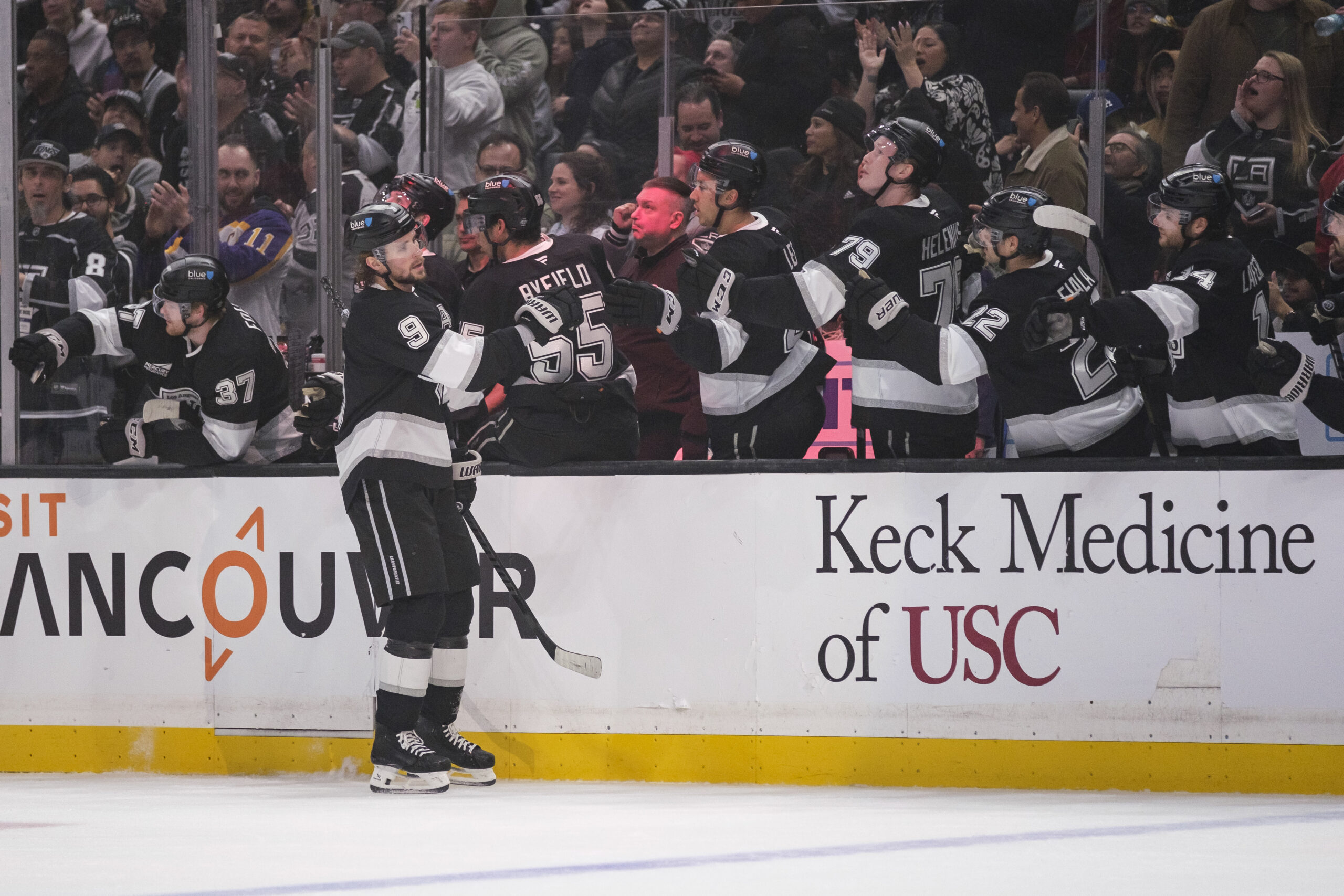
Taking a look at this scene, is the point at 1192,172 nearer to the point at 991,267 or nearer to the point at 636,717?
the point at 991,267

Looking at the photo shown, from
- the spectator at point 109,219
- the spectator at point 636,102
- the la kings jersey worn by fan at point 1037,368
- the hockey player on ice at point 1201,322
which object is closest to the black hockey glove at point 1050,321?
the hockey player on ice at point 1201,322

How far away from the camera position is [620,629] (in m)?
5.15

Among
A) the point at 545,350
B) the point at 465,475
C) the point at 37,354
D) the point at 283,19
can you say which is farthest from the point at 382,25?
the point at 465,475

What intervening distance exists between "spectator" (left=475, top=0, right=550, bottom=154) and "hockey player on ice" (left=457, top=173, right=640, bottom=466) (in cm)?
72

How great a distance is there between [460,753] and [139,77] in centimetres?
327

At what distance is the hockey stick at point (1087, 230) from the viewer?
5.00 metres

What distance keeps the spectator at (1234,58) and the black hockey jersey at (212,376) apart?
3177 mm

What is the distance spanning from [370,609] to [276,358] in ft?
3.36

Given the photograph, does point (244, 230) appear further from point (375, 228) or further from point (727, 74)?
point (727, 74)

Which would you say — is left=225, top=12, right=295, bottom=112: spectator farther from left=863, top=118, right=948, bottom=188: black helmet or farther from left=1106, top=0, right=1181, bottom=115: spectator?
left=1106, top=0, right=1181, bottom=115: spectator

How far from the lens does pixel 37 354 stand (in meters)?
5.60

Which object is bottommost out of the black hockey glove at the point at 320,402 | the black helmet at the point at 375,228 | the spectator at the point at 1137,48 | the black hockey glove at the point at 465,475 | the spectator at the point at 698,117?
the black hockey glove at the point at 465,475

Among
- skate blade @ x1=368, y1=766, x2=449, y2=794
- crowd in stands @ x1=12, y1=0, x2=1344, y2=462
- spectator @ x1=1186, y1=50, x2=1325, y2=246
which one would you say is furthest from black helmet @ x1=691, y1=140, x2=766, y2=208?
skate blade @ x1=368, y1=766, x2=449, y2=794

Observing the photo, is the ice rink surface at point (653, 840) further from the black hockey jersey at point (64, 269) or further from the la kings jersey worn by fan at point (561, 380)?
the black hockey jersey at point (64, 269)
